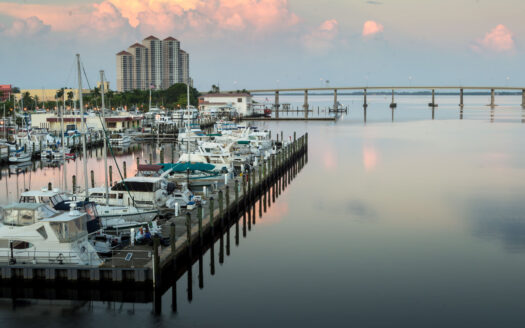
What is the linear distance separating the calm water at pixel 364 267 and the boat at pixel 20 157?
2900 cm

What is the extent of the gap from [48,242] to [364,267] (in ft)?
43.1

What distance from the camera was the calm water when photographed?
767 inches

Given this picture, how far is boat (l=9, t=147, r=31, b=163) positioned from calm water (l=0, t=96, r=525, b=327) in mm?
29003

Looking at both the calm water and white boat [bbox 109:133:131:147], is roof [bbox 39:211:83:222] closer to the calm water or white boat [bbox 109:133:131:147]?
the calm water

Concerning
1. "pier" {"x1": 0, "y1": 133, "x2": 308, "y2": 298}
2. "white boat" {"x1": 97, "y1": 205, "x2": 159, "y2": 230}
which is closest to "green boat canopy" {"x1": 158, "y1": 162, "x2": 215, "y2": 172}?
"pier" {"x1": 0, "y1": 133, "x2": 308, "y2": 298}

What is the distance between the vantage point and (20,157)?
57062mm

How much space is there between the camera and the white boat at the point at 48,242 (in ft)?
66.2

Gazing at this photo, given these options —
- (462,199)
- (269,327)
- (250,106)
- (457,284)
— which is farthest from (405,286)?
(250,106)

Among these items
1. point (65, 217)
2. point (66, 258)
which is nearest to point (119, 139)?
point (65, 217)

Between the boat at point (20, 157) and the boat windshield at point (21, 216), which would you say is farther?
the boat at point (20, 157)

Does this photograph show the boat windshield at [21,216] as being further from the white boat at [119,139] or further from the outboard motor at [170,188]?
the white boat at [119,139]

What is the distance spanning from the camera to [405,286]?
22.5 metres

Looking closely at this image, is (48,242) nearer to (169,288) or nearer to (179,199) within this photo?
(169,288)

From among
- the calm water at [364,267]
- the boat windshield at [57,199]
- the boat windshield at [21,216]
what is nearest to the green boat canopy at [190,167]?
the calm water at [364,267]
